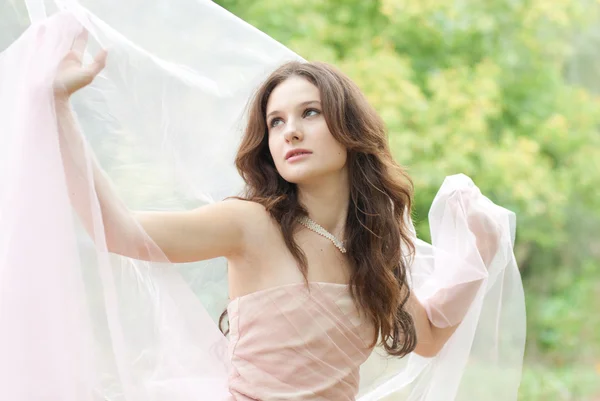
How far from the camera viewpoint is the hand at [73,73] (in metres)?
1.42

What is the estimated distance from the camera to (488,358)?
7.39 ft

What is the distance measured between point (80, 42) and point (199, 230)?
41 centimetres

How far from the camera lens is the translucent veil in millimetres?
1409

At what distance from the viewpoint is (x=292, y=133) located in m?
1.75

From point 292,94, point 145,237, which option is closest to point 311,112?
point 292,94

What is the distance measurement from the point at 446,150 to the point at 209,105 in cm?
371

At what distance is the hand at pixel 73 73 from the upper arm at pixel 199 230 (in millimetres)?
254

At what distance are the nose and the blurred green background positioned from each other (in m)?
3.15

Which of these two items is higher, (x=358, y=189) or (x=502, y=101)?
(x=502, y=101)

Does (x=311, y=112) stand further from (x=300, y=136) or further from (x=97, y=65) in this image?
(x=97, y=65)

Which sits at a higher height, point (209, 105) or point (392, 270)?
point (209, 105)

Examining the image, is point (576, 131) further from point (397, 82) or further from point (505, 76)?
point (397, 82)

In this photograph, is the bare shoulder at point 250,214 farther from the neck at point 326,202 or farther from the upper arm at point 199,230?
the neck at point 326,202

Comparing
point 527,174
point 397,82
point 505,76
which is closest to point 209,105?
point 397,82
